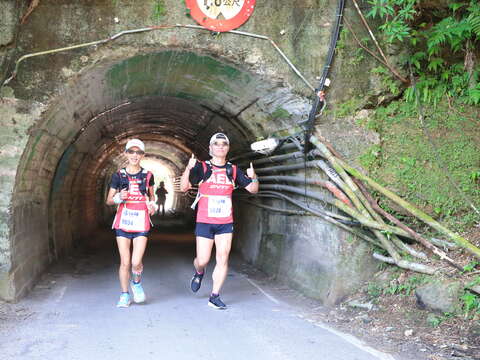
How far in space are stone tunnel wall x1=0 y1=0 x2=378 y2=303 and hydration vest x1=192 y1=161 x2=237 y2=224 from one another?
1505 mm

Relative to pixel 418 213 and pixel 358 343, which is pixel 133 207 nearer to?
pixel 358 343

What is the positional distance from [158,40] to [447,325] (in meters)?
4.61

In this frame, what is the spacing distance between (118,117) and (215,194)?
18.8 feet

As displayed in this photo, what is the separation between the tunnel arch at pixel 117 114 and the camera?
6.21 meters

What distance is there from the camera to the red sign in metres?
5.92

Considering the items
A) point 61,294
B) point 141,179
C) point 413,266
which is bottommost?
point 61,294

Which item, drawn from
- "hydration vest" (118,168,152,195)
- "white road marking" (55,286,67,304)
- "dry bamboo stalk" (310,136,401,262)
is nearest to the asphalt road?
"white road marking" (55,286,67,304)

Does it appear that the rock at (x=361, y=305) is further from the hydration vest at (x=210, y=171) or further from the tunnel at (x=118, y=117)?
the tunnel at (x=118, y=117)

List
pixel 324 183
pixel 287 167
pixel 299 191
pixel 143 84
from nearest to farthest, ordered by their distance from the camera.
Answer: pixel 324 183
pixel 299 191
pixel 287 167
pixel 143 84

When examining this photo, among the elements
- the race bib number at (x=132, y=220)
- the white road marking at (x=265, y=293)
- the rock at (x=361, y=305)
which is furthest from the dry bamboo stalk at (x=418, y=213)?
the race bib number at (x=132, y=220)

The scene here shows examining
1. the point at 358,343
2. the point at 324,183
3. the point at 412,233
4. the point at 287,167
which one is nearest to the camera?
the point at 358,343

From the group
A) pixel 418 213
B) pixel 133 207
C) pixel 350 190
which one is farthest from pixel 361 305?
pixel 133 207

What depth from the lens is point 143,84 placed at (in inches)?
306

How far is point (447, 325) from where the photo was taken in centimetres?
442
